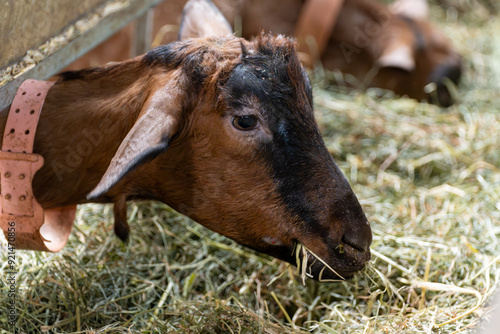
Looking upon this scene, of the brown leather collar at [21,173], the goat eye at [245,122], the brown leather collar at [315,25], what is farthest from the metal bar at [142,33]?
the goat eye at [245,122]

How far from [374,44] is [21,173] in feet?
13.3

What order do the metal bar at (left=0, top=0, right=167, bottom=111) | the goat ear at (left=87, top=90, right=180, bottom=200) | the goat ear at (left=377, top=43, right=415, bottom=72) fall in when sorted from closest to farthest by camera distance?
the goat ear at (left=87, top=90, right=180, bottom=200) < the metal bar at (left=0, top=0, right=167, bottom=111) < the goat ear at (left=377, top=43, right=415, bottom=72)

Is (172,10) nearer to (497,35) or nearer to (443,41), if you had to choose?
(443,41)

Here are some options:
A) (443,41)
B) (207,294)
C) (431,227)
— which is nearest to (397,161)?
(431,227)

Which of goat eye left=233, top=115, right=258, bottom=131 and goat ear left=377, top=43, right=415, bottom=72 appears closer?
goat eye left=233, top=115, right=258, bottom=131

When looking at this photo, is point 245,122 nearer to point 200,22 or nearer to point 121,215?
point 121,215

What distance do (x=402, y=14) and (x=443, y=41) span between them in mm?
500

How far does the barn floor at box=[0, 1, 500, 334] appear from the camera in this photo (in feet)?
9.67

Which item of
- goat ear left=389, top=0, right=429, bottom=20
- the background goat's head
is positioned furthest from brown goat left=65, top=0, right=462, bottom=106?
the background goat's head

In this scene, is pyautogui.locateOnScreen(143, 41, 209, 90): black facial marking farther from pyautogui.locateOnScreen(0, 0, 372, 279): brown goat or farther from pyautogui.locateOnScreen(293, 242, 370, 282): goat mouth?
pyautogui.locateOnScreen(293, 242, 370, 282): goat mouth

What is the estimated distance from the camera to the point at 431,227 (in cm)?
390

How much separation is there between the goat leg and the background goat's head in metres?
0.25

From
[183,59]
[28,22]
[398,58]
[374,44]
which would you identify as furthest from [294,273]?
[374,44]

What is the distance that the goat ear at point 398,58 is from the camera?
5.43m
